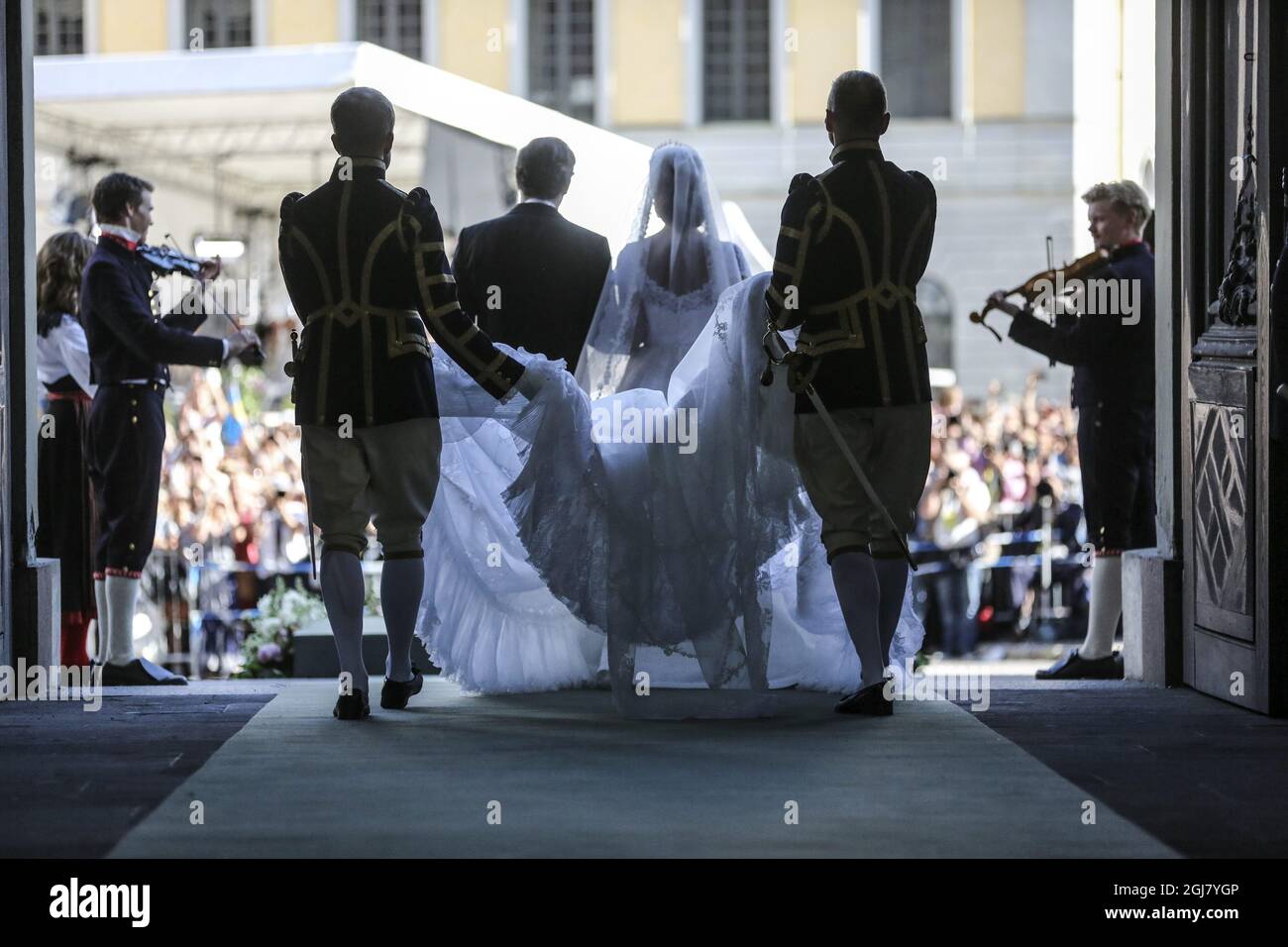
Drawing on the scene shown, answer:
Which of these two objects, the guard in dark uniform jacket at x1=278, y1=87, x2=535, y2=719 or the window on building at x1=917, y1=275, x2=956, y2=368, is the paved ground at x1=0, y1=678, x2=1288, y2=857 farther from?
the window on building at x1=917, y1=275, x2=956, y2=368

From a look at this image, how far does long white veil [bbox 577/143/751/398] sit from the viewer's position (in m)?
7.11

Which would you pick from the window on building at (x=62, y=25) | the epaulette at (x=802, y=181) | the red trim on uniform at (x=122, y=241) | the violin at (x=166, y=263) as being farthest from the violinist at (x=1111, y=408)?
the window on building at (x=62, y=25)

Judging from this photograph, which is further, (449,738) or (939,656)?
(939,656)

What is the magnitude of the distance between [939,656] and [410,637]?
326 inches

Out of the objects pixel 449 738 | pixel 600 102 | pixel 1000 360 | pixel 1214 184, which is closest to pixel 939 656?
pixel 1214 184

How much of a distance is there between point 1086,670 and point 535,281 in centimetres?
274

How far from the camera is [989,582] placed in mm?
14898

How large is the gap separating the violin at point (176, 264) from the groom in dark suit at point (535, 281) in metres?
1.30

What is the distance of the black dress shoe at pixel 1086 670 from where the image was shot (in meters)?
8.23

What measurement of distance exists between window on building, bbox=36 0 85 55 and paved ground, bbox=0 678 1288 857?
30.3 meters

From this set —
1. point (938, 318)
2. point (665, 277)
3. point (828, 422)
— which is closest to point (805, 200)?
point (828, 422)

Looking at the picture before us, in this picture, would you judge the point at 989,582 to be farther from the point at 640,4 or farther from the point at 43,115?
the point at 640,4

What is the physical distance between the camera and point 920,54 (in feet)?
112

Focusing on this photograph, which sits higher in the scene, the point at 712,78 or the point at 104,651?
the point at 712,78
